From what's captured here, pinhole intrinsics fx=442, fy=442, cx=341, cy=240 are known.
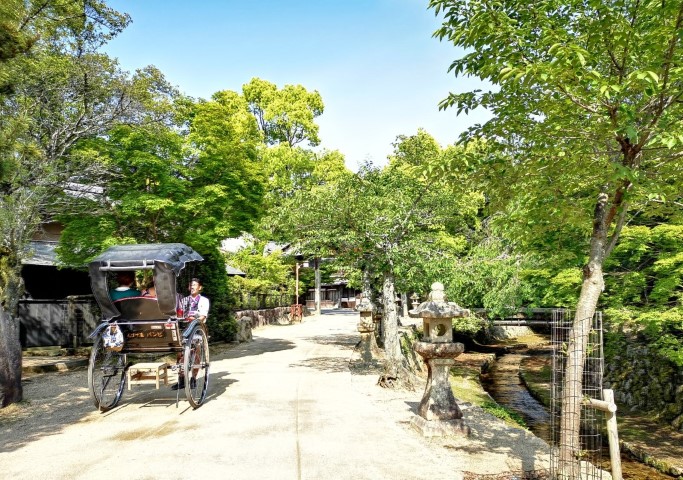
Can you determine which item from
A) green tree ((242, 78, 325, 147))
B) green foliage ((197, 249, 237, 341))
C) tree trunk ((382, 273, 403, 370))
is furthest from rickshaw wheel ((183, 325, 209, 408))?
green tree ((242, 78, 325, 147))

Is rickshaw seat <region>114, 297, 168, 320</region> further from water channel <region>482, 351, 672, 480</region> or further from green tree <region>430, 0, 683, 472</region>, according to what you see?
water channel <region>482, 351, 672, 480</region>

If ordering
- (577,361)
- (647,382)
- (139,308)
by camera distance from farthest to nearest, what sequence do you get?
(647,382)
(139,308)
(577,361)

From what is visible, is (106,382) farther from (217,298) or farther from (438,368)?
(217,298)

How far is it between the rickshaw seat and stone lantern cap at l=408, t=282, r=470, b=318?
4347mm

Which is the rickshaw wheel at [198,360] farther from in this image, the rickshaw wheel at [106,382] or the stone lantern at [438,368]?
the stone lantern at [438,368]

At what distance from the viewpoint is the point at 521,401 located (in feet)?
45.8

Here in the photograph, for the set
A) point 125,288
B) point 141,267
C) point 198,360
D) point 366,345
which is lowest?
point 366,345

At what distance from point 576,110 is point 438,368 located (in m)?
4.39

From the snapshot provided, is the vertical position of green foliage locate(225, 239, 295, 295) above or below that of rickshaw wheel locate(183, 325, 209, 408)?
above

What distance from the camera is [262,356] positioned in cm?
1522

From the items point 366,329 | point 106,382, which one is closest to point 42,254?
point 106,382

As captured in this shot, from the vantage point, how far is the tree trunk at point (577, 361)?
452 cm

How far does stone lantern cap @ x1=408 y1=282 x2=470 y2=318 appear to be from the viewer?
718 centimetres

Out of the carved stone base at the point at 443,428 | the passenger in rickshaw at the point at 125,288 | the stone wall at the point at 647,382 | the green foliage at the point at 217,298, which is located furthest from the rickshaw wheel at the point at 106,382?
the stone wall at the point at 647,382
